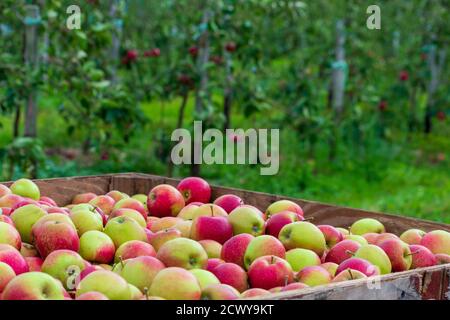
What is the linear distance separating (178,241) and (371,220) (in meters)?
0.73

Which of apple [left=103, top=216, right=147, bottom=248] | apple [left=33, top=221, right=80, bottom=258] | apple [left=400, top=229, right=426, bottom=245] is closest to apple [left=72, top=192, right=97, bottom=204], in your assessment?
apple [left=103, top=216, right=147, bottom=248]

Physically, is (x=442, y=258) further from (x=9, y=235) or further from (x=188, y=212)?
(x=9, y=235)

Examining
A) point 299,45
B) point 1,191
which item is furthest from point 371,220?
point 299,45

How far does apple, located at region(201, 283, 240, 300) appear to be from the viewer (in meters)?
1.65

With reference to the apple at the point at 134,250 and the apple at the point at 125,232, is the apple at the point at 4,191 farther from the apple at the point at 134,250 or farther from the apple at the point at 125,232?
the apple at the point at 134,250

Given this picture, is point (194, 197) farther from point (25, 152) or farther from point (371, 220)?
point (25, 152)

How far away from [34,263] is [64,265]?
0.15 meters

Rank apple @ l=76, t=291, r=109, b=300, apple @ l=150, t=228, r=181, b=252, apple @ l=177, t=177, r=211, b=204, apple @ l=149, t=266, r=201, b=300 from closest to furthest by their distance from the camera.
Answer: apple @ l=76, t=291, r=109, b=300 < apple @ l=149, t=266, r=201, b=300 < apple @ l=150, t=228, r=181, b=252 < apple @ l=177, t=177, r=211, b=204

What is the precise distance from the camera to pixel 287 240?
2.14 metres

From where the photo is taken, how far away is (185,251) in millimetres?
1937

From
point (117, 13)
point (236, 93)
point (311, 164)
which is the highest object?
point (117, 13)

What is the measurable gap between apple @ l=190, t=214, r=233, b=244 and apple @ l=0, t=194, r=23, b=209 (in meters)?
0.58

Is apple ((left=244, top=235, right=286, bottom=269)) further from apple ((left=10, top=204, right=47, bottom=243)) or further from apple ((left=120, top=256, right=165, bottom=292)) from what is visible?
apple ((left=10, top=204, right=47, bottom=243))

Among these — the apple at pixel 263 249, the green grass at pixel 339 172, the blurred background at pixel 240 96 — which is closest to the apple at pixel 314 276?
the apple at pixel 263 249
